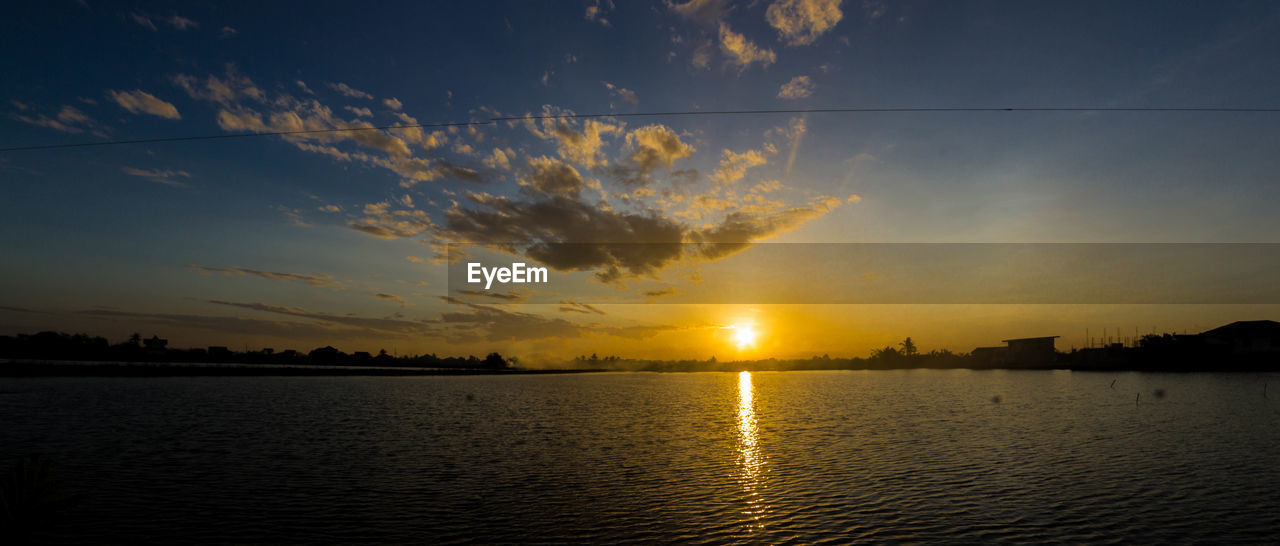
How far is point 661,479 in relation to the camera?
30969mm

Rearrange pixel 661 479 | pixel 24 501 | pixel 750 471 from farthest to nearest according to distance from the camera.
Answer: pixel 750 471, pixel 661 479, pixel 24 501

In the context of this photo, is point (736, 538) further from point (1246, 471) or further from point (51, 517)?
point (1246, 471)

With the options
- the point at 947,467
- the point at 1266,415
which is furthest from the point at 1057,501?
the point at 1266,415

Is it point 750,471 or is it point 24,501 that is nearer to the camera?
point 24,501

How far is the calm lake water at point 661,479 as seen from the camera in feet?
71.4

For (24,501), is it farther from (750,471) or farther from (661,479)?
(750,471)

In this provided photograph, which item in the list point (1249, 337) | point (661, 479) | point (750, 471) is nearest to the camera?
point (661, 479)

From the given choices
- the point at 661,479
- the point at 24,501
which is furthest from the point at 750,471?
the point at 24,501

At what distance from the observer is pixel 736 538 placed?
68.1ft

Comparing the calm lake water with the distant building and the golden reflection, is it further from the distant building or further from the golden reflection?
the distant building

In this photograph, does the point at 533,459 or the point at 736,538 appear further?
the point at 533,459

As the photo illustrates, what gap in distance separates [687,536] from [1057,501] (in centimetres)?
1745

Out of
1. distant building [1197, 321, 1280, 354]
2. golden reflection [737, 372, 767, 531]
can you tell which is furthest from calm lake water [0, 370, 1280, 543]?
distant building [1197, 321, 1280, 354]

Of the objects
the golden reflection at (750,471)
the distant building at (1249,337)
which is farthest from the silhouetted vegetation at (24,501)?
the distant building at (1249,337)
